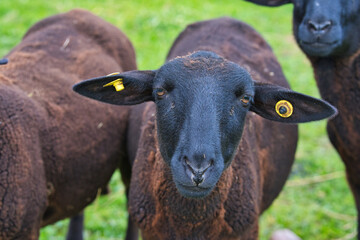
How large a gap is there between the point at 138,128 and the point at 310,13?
199 centimetres

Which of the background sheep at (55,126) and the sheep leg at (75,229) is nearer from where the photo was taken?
the background sheep at (55,126)

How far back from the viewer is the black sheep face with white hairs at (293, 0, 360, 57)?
486 cm

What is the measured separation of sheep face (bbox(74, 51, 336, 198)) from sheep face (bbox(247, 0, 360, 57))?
1.26 metres

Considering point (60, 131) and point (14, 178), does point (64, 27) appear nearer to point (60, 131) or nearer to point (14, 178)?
point (60, 131)

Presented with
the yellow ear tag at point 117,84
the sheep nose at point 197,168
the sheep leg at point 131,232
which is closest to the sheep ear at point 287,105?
the sheep nose at point 197,168

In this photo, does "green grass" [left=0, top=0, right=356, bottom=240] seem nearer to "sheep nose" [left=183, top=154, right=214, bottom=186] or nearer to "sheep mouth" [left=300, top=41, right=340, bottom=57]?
"sheep mouth" [left=300, top=41, right=340, bottom=57]

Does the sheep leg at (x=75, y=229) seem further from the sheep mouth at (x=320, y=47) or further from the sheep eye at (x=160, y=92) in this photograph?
the sheep mouth at (x=320, y=47)

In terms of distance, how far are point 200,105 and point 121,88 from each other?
2.24 ft

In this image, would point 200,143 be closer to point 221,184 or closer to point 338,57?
point 221,184

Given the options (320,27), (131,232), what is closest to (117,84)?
(320,27)

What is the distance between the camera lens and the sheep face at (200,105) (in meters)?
3.46

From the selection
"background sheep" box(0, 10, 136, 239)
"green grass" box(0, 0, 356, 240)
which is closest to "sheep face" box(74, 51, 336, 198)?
"background sheep" box(0, 10, 136, 239)

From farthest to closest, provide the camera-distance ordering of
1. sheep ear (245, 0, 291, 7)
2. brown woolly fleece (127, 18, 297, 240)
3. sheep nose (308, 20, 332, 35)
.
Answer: sheep ear (245, 0, 291, 7)
sheep nose (308, 20, 332, 35)
brown woolly fleece (127, 18, 297, 240)

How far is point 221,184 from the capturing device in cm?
403
